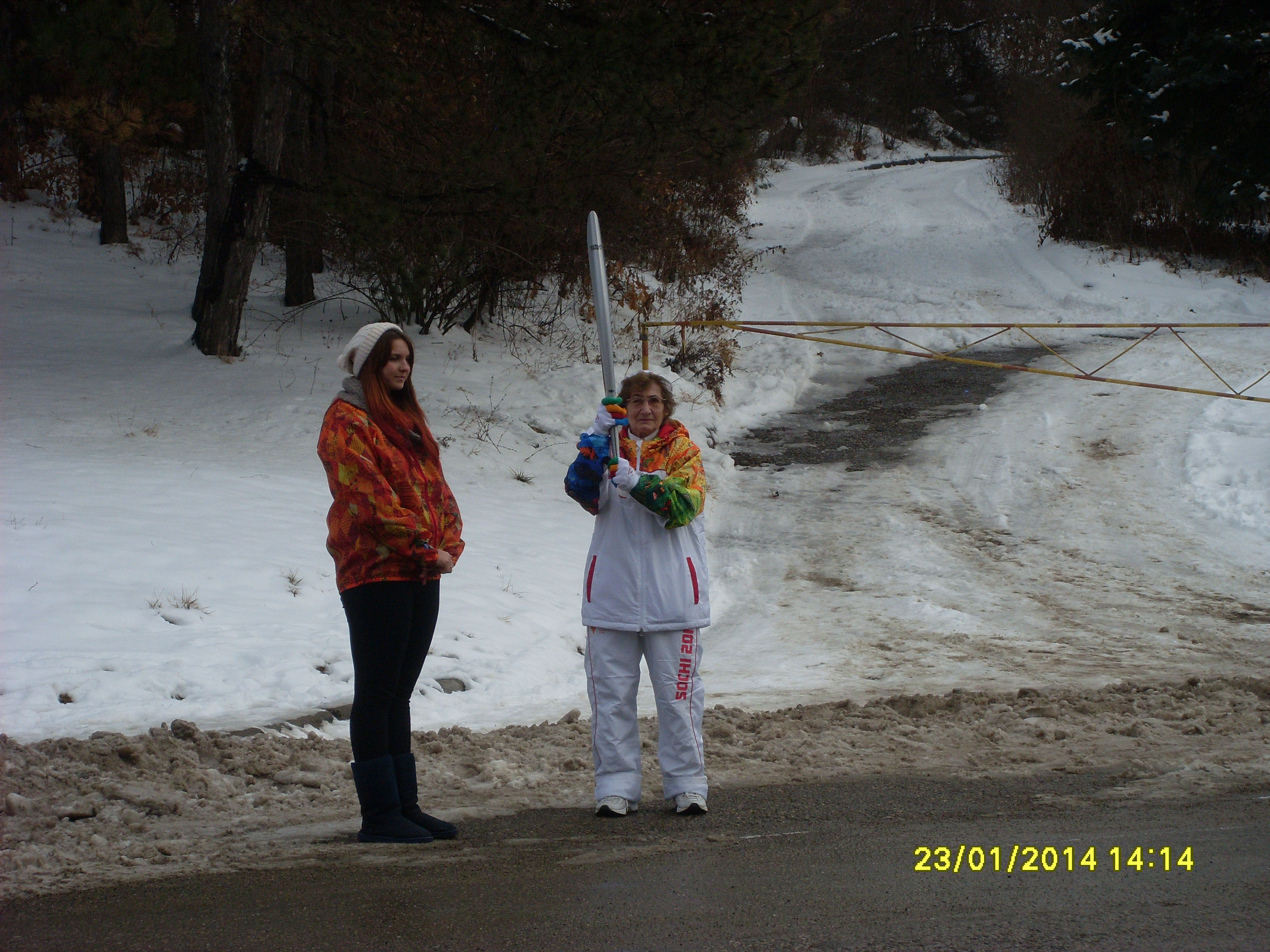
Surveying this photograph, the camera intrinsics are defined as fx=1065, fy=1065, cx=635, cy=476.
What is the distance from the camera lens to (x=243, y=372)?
12930 mm

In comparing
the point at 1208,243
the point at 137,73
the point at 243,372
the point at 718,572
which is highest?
the point at 137,73

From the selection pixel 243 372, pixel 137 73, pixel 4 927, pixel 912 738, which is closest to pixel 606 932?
pixel 4 927

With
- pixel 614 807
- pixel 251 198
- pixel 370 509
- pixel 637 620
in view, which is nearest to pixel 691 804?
pixel 614 807

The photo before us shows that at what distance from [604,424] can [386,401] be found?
2.74 feet

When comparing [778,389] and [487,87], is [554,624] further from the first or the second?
[778,389]

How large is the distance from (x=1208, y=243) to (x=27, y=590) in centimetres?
2415

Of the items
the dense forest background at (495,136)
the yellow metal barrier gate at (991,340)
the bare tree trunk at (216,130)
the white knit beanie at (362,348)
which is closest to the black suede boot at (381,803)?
the white knit beanie at (362,348)

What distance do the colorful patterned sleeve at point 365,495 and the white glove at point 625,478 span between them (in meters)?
0.76

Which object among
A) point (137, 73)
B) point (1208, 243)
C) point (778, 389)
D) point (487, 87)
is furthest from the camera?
point (1208, 243)

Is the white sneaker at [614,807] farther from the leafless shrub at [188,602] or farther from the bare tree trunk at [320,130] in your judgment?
the bare tree trunk at [320,130]

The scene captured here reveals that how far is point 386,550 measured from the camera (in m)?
3.62

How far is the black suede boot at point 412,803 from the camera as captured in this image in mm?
3865

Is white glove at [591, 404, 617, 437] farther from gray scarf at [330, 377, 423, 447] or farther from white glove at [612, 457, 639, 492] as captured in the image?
gray scarf at [330, 377, 423, 447]
